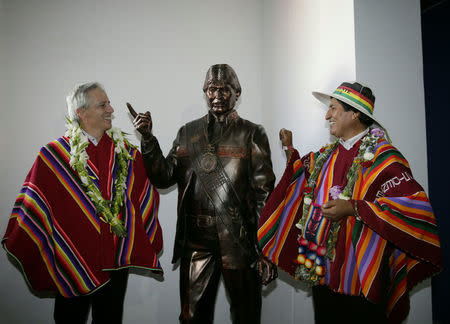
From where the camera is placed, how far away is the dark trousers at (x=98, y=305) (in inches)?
89.7

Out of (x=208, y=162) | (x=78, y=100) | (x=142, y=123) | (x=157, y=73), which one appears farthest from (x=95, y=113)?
(x=157, y=73)

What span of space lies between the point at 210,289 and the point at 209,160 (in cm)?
83

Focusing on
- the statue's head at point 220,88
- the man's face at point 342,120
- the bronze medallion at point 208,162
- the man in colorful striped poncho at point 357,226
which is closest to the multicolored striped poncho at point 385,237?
the man in colorful striped poncho at point 357,226

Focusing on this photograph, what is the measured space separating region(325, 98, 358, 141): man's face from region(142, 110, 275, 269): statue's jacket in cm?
54

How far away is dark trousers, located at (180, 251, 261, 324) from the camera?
236 centimetres

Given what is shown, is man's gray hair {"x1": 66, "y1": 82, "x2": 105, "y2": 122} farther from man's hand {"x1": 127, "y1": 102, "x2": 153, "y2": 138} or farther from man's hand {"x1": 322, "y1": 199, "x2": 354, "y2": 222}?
man's hand {"x1": 322, "y1": 199, "x2": 354, "y2": 222}

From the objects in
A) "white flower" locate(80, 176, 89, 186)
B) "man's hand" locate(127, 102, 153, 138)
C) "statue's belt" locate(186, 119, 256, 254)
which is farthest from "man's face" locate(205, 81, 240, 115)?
"white flower" locate(80, 176, 89, 186)

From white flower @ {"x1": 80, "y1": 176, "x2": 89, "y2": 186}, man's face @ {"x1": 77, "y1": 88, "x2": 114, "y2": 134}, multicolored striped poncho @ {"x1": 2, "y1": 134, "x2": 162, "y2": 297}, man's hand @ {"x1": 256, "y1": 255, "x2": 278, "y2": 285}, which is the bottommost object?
man's hand @ {"x1": 256, "y1": 255, "x2": 278, "y2": 285}

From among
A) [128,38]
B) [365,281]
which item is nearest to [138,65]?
[128,38]

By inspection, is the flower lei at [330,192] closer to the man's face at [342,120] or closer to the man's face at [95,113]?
the man's face at [342,120]

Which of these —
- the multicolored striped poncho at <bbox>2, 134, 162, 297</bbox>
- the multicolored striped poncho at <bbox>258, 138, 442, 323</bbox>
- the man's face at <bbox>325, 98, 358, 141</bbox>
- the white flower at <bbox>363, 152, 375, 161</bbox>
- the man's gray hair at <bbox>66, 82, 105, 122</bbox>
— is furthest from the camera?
the man's gray hair at <bbox>66, 82, 105, 122</bbox>

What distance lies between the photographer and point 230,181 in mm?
2434

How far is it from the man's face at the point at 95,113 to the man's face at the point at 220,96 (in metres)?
0.68

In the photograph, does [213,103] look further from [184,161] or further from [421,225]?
[421,225]
